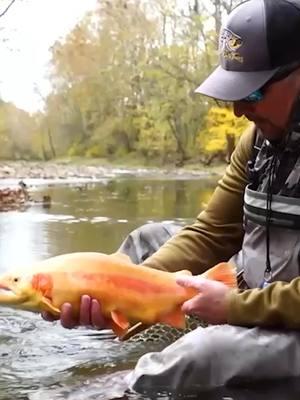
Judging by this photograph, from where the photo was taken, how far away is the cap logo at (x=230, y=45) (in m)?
3.19

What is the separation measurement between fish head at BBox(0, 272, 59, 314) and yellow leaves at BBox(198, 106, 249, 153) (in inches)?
1222

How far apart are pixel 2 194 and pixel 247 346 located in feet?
45.6

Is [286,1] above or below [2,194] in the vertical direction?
above

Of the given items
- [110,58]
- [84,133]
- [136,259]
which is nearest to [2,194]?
[136,259]

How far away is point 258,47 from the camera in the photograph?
10.3 feet

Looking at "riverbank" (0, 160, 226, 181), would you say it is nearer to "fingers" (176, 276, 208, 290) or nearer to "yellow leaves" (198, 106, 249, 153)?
"yellow leaves" (198, 106, 249, 153)

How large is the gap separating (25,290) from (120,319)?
362mm

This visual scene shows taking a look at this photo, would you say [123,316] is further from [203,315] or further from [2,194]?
[2,194]

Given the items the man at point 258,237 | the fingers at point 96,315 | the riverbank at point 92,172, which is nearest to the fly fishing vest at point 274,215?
the man at point 258,237

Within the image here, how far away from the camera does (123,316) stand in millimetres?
3189

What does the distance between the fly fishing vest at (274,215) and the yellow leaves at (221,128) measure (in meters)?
30.7

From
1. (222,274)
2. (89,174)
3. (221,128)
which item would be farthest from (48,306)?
(221,128)

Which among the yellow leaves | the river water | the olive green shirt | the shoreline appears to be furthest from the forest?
the olive green shirt

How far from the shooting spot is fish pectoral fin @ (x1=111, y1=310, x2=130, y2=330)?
315 centimetres
